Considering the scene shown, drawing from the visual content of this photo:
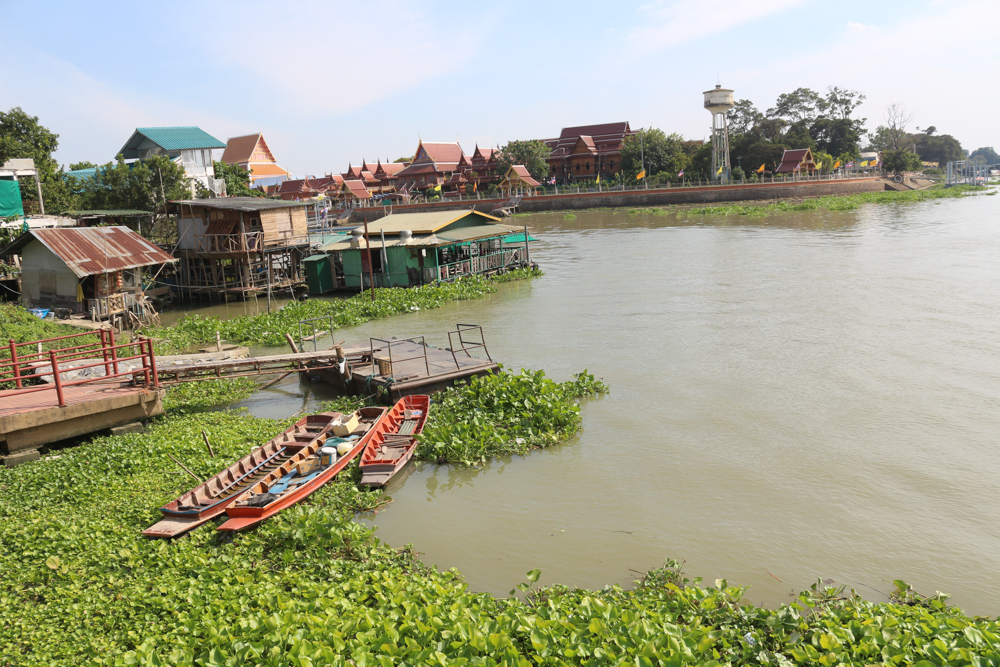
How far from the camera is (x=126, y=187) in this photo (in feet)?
118

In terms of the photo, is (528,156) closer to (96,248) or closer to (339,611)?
(96,248)

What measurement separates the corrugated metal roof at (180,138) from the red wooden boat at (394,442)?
37547mm

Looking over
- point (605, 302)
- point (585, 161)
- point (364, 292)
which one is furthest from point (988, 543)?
point (585, 161)

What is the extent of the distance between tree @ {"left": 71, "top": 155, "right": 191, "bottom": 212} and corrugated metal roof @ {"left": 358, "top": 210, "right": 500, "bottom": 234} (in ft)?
39.6

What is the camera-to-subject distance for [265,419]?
47.0 feet

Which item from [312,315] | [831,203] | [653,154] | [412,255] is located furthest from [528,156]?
[312,315]

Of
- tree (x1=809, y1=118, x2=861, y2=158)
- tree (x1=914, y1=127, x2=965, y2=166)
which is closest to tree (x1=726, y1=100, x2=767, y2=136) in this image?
tree (x1=809, y1=118, x2=861, y2=158)

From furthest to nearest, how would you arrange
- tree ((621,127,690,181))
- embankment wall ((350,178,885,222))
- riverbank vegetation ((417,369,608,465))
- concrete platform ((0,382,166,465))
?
tree ((621,127,690,181)) → embankment wall ((350,178,885,222)) → riverbank vegetation ((417,369,608,465)) → concrete platform ((0,382,166,465))

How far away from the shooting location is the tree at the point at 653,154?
82125mm

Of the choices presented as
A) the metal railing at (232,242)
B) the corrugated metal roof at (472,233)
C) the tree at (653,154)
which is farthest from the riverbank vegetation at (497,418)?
the tree at (653,154)

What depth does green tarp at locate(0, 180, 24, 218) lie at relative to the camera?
25852mm

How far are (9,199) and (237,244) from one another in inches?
325

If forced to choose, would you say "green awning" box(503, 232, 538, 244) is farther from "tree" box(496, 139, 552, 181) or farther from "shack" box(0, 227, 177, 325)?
"tree" box(496, 139, 552, 181)

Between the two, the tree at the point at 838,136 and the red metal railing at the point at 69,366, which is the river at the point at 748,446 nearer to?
the red metal railing at the point at 69,366
